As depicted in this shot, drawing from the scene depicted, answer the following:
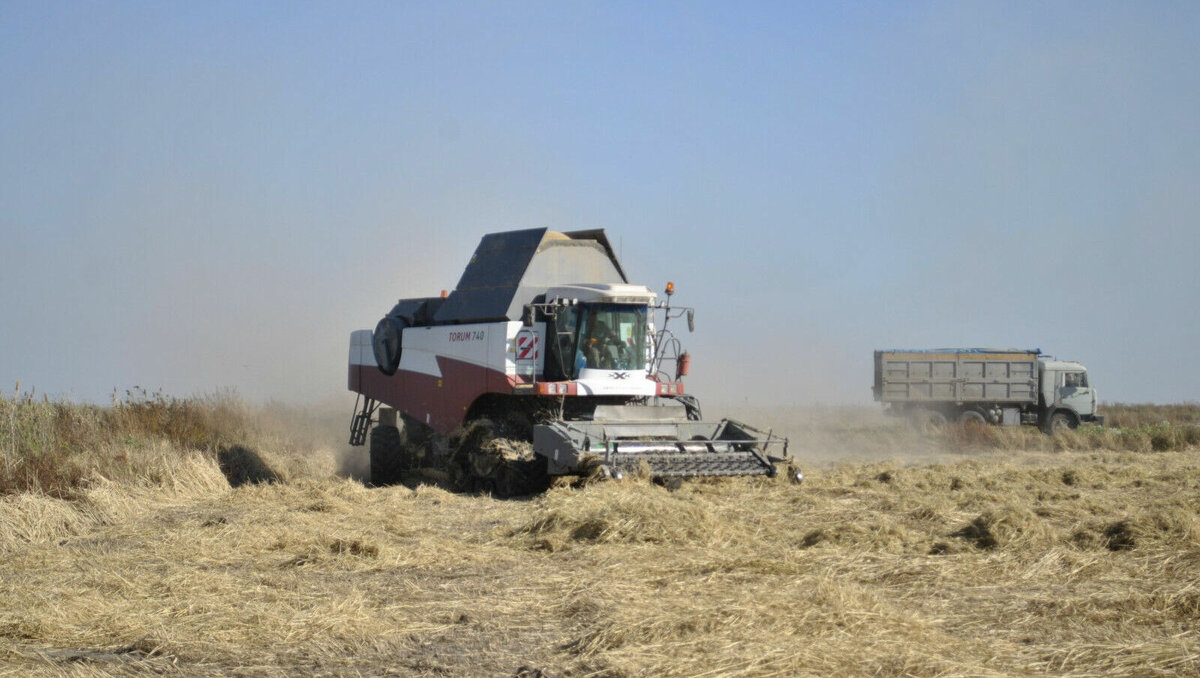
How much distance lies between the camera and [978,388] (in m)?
30.2

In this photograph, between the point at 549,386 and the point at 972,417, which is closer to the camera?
the point at 549,386

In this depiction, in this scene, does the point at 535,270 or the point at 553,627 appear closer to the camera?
the point at 553,627

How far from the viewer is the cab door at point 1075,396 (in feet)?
100

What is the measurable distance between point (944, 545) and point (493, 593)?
12.5 feet

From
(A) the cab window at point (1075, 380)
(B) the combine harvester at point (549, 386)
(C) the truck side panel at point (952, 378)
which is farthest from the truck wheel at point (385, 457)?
(A) the cab window at point (1075, 380)

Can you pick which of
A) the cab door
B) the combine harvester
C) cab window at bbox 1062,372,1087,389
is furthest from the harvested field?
cab window at bbox 1062,372,1087,389

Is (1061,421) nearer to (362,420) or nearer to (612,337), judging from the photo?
(612,337)

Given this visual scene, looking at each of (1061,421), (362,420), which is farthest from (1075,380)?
(362,420)

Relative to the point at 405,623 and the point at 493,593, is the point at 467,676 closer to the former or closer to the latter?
the point at 405,623

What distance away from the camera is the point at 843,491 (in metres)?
12.9

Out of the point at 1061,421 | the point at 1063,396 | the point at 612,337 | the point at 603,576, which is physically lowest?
the point at 603,576

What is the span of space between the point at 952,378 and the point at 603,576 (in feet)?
80.4

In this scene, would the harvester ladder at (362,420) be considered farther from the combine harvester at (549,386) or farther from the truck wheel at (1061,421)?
the truck wheel at (1061,421)

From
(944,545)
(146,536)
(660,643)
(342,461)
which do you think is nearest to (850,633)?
(660,643)
